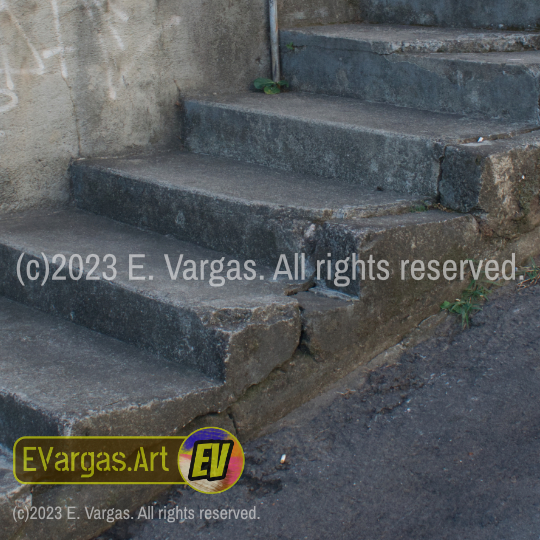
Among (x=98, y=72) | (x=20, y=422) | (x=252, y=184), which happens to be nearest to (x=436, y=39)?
(x=252, y=184)

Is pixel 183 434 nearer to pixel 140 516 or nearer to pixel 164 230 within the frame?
pixel 140 516

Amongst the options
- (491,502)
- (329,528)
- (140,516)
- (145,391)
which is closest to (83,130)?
(145,391)

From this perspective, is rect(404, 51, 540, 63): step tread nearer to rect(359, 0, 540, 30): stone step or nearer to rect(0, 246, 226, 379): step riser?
rect(359, 0, 540, 30): stone step

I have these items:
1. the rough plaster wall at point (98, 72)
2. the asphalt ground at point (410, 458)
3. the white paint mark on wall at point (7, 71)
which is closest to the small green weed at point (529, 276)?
the asphalt ground at point (410, 458)

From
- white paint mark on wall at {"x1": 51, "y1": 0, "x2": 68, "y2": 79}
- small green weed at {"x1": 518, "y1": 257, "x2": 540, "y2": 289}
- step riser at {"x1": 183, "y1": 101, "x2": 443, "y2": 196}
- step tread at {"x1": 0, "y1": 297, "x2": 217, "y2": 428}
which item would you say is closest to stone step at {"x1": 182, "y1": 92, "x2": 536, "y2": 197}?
step riser at {"x1": 183, "y1": 101, "x2": 443, "y2": 196}

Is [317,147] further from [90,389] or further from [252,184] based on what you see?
[90,389]

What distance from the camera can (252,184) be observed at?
3.01 metres

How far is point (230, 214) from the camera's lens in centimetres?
278

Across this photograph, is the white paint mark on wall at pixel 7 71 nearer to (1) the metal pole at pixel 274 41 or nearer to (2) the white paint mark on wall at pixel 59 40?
(2) the white paint mark on wall at pixel 59 40

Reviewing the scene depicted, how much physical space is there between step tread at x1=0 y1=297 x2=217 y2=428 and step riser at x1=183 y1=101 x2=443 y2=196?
127 centimetres

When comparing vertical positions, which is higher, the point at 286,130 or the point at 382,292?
the point at 286,130

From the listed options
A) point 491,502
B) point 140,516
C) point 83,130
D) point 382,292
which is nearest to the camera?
point 491,502

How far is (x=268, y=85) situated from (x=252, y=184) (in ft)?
3.81

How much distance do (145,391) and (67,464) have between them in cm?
33
